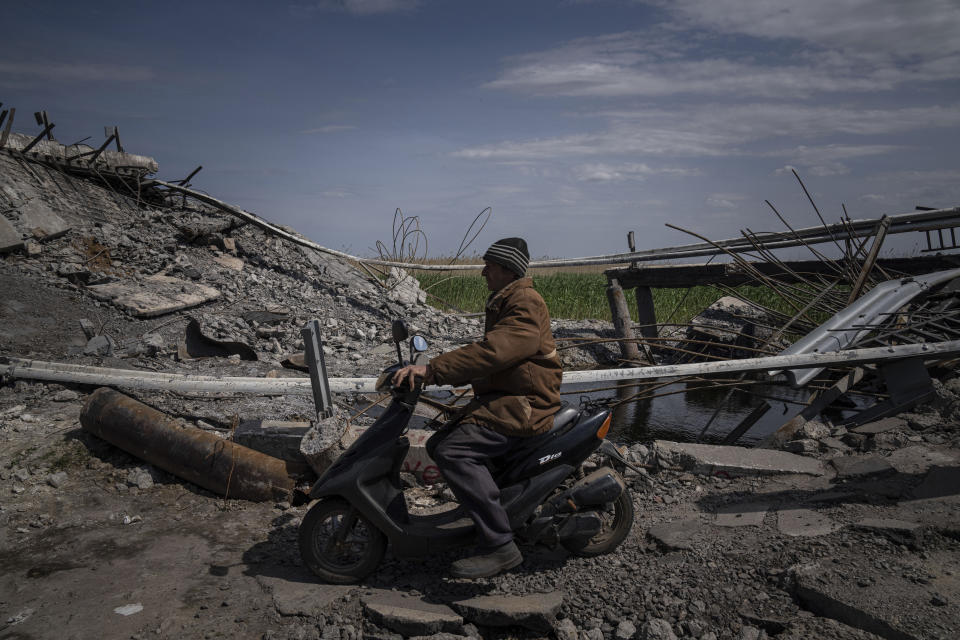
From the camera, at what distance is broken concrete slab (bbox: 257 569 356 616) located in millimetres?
2836

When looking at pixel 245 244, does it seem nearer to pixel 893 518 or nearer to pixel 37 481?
pixel 37 481

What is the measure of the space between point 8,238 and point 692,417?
9544 mm

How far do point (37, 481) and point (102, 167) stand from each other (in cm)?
842

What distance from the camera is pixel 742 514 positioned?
3.43m

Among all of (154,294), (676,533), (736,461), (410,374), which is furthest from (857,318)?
(154,294)

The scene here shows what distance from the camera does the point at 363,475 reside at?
3014 mm

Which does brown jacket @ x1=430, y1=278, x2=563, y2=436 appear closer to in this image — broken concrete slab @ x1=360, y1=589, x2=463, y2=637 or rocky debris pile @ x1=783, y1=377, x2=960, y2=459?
broken concrete slab @ x1=360, y1=589, x2=463, y2=637

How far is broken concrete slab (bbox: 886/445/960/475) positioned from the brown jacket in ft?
7.50

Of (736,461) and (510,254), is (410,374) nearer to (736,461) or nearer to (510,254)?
(510,254)

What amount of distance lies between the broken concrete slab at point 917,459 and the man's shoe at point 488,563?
246 cm

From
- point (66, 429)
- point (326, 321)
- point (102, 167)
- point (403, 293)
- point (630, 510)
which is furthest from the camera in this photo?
point (403, 293)

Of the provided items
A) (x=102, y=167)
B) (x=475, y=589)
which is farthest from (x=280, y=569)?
(x=102, y=167)

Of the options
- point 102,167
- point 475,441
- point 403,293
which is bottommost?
point 475,441

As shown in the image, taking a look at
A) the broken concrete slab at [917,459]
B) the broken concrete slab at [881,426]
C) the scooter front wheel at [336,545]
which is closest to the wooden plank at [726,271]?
the broken concrete slab at [881,426]
